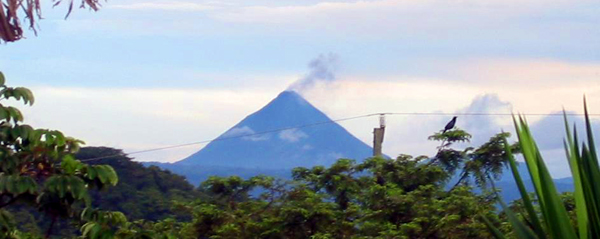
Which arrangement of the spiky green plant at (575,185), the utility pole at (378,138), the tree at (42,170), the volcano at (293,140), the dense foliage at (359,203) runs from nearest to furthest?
1. the spiky green plant at (575,185)
2. the tree at (42,170)
3. the dense foliage at (359,203)
4. the utility pole at (378,138)
5. the volcano at (293,140)

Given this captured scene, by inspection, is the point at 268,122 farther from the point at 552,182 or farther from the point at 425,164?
the point at 552,182

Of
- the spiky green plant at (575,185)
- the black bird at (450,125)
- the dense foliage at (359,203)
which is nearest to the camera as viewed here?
the spiky green plant at (575,185)

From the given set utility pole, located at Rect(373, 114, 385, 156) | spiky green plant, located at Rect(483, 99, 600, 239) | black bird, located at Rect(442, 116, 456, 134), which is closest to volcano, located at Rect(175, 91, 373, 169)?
utility pole, located at Rect(373, 114, 385, 156)

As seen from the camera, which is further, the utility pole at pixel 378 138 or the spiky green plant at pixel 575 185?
the utility pole at pixel 378 138

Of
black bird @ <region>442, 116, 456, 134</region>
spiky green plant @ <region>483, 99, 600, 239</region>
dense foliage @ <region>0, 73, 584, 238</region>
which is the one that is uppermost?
black bird @ <region>442, 116, 456, 134</region>

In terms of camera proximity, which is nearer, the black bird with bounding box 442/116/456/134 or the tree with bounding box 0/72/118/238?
the tree with bounding box 0/72/118/238

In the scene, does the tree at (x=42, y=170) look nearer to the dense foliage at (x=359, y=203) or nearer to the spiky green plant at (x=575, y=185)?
the dense foliage at (x=359, y=203)

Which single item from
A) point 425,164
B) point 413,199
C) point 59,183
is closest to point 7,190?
point 59,183

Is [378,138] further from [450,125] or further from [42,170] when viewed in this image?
[42,170]

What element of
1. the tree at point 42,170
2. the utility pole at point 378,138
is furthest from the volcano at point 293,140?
the tree at point 42,170

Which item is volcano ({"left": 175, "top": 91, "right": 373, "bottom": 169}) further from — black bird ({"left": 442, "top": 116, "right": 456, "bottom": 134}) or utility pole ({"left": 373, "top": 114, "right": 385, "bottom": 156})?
black bird ({"left": 442, "top": 116, "right": 456, "bottom": 134})

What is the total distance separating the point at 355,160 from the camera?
8250 millimetres

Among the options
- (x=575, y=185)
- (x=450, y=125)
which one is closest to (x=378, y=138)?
(x=450, y=125)

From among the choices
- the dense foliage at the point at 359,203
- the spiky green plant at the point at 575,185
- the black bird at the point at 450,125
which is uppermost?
the black bird at the point at 450,125
